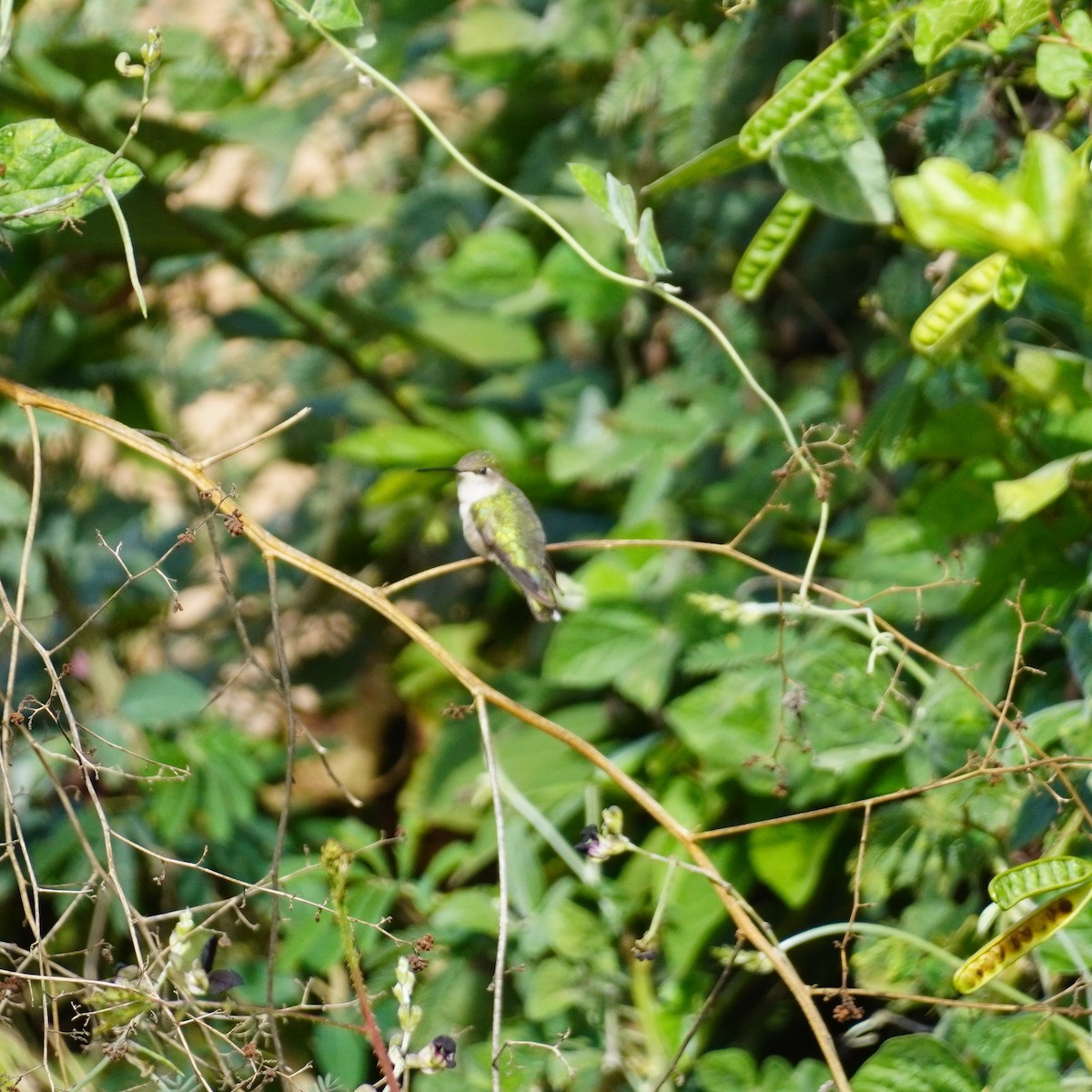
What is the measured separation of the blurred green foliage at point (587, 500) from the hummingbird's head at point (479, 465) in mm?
99

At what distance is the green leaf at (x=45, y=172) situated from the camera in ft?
3.99

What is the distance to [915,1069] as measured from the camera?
49.5 inches

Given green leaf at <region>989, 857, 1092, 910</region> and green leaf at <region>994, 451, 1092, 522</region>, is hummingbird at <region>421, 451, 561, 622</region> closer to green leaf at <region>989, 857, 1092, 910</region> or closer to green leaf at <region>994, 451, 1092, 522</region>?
green leaf at <region>994, 451, 1092, 522</region>

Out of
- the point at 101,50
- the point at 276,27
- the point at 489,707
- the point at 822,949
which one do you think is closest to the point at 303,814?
the point at 489,707

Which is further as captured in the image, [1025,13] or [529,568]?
[529,568]

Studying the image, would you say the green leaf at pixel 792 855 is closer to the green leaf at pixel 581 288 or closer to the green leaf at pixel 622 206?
the green leaf at pixel 622 206

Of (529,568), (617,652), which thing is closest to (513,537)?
(529,568)

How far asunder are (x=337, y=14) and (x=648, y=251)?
0.39m

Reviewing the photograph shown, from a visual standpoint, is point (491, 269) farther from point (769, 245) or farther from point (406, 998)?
point (406, 998)

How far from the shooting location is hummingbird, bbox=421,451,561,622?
5.70ft

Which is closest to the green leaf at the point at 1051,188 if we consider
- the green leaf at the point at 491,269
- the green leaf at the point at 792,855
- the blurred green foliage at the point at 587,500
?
the blurred green foliage at the point at 587,500

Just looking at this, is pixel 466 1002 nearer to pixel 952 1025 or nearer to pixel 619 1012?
pixel 619 1012

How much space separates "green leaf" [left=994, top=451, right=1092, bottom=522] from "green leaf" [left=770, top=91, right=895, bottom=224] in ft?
1.10

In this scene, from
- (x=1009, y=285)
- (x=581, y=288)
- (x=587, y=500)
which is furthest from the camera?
(x=587, y=500)
